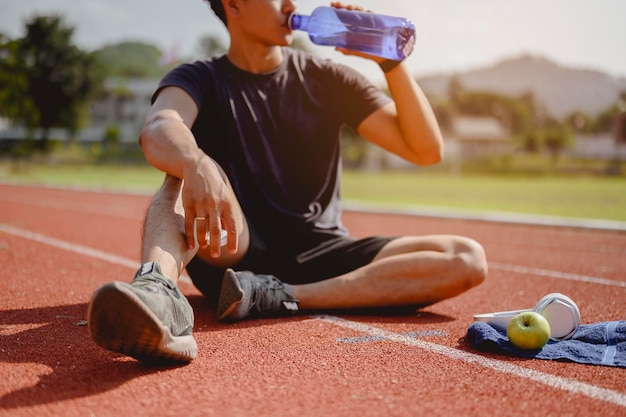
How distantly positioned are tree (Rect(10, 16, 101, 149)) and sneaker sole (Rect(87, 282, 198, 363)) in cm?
5335

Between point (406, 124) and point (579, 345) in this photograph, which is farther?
point (406, 124)

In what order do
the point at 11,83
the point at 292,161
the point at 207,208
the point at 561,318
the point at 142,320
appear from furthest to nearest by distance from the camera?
the point at 11,83, the point at 292,161, the point at 561,318, the point at 207,208, the point at 142,320

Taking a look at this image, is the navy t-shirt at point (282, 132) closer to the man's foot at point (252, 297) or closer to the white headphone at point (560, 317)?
the man's foot at point (252, 297)

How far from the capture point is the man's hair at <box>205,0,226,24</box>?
12.7 feet

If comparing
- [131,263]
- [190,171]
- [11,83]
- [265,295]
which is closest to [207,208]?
Result: [190,171]

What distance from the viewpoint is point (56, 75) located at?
54.1 metres

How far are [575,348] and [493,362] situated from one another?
1.45ft

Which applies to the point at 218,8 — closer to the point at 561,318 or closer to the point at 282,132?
the point at 282,132

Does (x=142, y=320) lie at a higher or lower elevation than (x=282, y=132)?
lower

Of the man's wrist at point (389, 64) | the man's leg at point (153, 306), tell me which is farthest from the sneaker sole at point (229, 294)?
the man's wrist at point (389, 64)

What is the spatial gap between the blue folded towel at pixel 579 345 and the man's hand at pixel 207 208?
4.12 ft

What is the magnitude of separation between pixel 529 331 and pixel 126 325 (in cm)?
176

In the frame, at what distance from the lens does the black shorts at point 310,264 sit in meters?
3.74

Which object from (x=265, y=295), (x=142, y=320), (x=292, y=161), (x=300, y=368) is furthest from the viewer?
(x=292, y=161)
